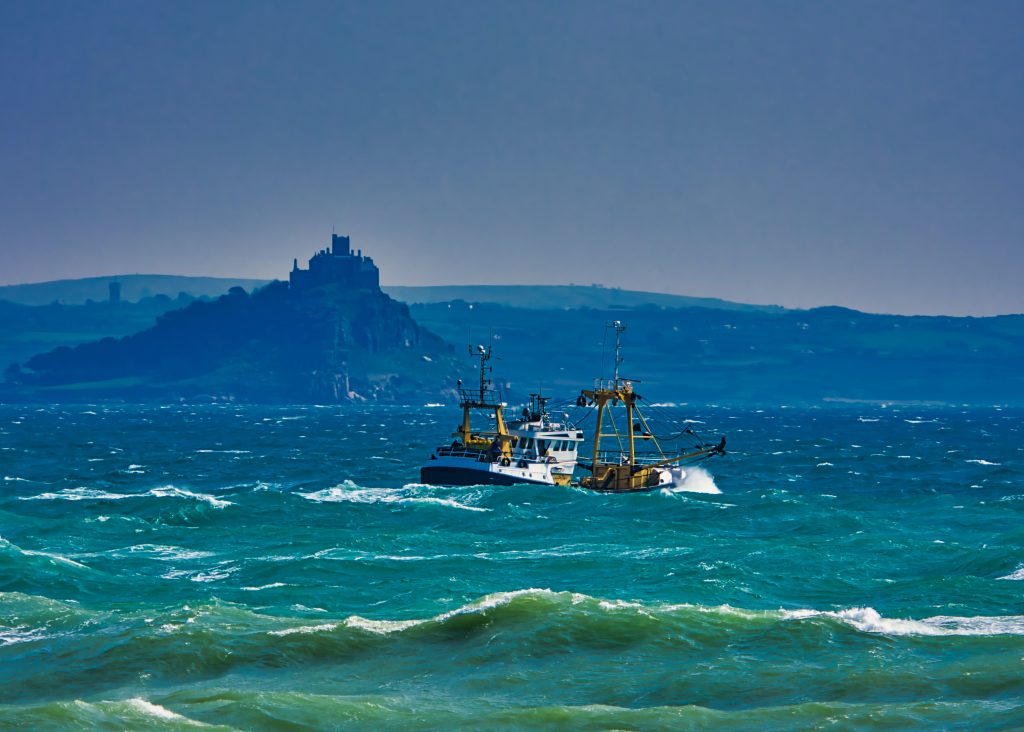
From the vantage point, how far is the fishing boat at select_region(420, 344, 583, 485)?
90.1 meters

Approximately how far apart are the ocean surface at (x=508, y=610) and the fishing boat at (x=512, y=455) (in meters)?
3.12

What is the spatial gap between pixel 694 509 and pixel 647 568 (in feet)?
90.6

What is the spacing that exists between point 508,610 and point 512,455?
54.9 m

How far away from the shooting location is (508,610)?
1494 inches

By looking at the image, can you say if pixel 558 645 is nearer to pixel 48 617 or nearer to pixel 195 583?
pixel 48 617

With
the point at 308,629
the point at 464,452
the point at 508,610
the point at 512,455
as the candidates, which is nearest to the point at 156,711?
the point at 308,629

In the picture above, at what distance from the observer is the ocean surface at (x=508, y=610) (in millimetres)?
29234

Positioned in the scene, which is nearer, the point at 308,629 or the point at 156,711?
the point at 156,711

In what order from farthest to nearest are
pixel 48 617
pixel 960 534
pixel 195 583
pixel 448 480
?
pixel 448 480 → pixel 960 534 → pixel 195 583 → pixel 48 617

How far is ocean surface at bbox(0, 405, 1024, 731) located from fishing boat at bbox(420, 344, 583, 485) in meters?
3.12

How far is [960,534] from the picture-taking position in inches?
2579

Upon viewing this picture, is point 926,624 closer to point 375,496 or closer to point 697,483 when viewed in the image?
point 375,496

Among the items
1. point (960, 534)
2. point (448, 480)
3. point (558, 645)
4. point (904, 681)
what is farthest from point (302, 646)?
point (448, 480)

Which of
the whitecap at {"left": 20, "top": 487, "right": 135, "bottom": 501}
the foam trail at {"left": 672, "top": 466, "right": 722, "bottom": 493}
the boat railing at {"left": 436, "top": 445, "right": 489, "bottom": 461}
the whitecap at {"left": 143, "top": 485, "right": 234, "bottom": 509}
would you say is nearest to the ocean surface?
the whitecap at {"left": 20, "top": 487, "right": 135, "bottom": 501}
